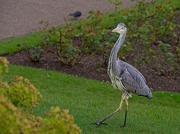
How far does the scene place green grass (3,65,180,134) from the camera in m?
7.75

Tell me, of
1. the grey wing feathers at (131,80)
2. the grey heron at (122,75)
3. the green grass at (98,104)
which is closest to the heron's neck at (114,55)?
the grey heron at (122,75)

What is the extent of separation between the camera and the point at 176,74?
11055mm

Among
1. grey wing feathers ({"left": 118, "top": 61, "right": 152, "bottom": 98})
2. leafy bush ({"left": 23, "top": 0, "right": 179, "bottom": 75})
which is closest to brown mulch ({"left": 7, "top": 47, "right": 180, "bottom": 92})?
leafy bush ({"left": 23, "top": 0, "right": 179, "bottom": 75})

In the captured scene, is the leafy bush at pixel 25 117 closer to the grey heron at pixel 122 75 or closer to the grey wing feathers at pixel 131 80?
the grey heron at pixel 122 75

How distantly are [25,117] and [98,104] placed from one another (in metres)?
4.86

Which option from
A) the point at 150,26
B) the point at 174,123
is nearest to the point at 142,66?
the point at 150,26

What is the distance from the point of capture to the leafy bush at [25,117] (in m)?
3.36

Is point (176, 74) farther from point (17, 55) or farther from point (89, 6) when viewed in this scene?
point (89, 6)

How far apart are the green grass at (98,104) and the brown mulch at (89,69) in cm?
43

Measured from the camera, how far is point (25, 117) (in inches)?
159

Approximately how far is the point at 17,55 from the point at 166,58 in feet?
11.4

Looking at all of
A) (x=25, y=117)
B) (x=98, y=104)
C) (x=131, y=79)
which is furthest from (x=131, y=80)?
(x=25, y=117)

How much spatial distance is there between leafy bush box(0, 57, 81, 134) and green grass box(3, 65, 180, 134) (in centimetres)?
279

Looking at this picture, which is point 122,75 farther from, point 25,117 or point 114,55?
point 25,117
